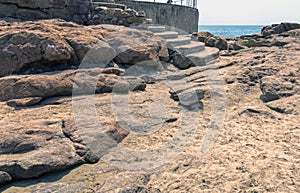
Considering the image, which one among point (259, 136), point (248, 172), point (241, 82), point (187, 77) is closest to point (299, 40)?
point (241, 82)

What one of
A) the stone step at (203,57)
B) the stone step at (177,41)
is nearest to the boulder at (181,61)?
the stone step at (203,57)

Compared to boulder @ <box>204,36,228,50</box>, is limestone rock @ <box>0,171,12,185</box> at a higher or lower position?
lower

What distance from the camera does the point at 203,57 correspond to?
21.3 feet

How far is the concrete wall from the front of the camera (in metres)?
10.2

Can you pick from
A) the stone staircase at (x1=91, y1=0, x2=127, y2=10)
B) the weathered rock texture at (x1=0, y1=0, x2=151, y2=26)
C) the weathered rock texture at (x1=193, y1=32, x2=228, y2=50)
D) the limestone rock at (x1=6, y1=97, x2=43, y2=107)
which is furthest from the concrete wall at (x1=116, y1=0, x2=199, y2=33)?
the limestone rock at (x1=6, y1=97, x2=43, y2=107)

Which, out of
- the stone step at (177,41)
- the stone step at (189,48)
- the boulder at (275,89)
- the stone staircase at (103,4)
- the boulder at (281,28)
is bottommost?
the boulder at (275,89)

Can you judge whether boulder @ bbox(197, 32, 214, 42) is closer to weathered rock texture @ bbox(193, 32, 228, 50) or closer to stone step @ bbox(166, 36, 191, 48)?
weathered rock texture @ bbox(193, 32, 228, 50)

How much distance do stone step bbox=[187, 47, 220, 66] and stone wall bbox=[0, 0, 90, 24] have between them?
245cm

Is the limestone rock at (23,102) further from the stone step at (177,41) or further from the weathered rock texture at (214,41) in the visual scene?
the weathered rock texture at (214,41)

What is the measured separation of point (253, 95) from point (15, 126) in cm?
353

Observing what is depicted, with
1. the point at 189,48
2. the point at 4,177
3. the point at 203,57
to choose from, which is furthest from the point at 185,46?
the point at 4,177

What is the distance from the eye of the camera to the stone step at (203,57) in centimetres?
636

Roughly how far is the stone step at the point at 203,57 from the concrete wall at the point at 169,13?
11.9 ft

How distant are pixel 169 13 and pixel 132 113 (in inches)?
345
